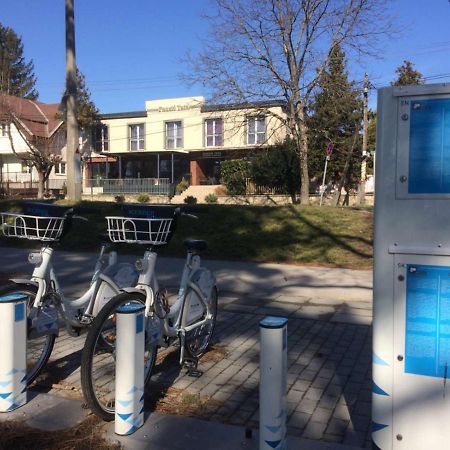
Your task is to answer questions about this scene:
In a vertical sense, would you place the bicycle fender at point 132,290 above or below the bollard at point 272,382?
above

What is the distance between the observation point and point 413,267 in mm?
2721

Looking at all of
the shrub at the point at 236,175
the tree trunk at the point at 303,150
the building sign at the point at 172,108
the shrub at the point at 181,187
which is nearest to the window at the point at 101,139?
the building sign at the point at 172,108

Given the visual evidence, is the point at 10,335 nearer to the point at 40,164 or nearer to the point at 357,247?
the point at 357,247

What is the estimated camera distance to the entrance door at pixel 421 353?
2.70 m

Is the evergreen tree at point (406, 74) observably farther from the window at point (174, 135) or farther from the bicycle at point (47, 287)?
the bicycle at point (47, 287)

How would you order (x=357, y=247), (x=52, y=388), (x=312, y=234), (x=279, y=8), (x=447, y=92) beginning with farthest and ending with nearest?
(x=279, y=8), (x=312, y=234), (x=357, y=247), (x=52, y=388), (x=447, y=92)

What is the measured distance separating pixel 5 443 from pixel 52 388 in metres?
0.99

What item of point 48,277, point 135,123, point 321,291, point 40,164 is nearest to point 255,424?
point 48,277

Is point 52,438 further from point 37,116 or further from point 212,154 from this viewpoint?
point 37,116

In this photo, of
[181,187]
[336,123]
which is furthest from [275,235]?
[181,187]

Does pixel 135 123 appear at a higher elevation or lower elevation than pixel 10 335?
higher

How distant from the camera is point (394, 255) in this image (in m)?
2.76

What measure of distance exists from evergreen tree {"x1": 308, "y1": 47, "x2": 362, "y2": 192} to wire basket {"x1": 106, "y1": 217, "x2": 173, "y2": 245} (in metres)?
17.1

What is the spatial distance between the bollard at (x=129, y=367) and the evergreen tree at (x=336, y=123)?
1787 centimetres
